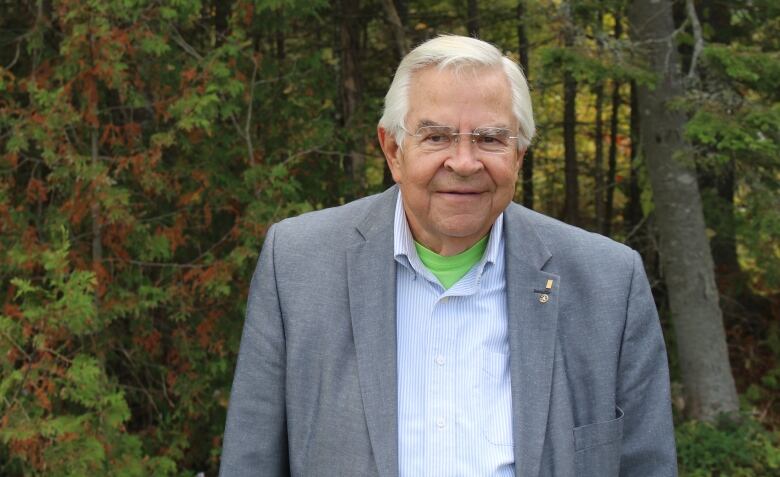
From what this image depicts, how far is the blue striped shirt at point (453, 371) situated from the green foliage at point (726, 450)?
477 cm

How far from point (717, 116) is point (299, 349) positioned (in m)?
4.42

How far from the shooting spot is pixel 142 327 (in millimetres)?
6250

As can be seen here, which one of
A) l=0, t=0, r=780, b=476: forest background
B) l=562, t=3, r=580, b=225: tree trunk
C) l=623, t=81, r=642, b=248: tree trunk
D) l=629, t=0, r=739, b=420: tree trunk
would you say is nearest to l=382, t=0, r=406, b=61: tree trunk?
l=0, t=0, r=780, b=476: forest background

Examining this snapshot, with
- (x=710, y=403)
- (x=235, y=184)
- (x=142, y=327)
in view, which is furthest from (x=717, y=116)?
(x=142, y=327)

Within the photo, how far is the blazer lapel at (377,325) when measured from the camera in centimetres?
216

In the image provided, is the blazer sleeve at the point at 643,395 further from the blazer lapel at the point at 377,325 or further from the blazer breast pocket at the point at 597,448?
the blazer lapel at the point at 377,325

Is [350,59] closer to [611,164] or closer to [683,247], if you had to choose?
[683,247]

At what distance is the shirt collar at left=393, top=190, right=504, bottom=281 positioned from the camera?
2.36 metres

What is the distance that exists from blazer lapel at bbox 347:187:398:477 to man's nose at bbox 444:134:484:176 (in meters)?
0.28

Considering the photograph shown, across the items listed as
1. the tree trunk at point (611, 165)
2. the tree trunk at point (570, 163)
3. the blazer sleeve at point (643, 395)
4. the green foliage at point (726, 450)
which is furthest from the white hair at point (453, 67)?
the tree trunk at point (611, 165)

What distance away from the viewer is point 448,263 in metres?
2.37

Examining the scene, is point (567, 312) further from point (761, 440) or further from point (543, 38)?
point (543, 38)

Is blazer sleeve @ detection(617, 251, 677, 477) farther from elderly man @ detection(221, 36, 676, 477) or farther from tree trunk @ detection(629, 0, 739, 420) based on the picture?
tree trunk @ detection(629, 0, 739, 420)

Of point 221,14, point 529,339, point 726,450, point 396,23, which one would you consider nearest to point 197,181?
point 221,14
